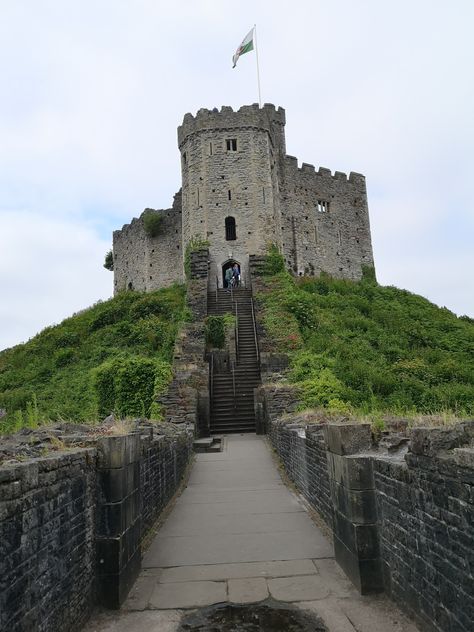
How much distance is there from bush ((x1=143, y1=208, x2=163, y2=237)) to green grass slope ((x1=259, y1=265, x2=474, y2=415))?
14.2 meters

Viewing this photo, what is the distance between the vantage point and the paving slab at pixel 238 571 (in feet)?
17.0

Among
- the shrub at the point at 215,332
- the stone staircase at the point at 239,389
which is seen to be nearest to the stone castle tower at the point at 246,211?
the shrub at the point at 215,332

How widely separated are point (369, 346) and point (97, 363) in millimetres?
11967

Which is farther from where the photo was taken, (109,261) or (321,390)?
(109,261)

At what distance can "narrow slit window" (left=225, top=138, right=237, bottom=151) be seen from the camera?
33312mm

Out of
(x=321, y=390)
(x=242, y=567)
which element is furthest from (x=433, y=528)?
(x=321, y=390)

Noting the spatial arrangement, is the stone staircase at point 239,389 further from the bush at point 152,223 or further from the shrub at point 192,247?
the bush at point 152,223

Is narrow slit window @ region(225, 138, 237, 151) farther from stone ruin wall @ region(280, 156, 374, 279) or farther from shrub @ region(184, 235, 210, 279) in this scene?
stone ruin wall @ region(280, 156, 374, 279)

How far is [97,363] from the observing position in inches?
866

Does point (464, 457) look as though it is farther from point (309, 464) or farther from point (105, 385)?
point (105, 385)

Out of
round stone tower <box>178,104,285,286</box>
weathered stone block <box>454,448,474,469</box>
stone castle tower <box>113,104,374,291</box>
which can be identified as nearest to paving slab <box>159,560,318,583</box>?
weathered stone block <box>454,448,474,469</box>

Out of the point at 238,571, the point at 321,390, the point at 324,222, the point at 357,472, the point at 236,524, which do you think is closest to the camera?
the point at 357,472

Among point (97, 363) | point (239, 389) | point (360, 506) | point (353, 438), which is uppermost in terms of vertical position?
point (97, 363)

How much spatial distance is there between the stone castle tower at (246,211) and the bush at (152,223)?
12.9 inches
